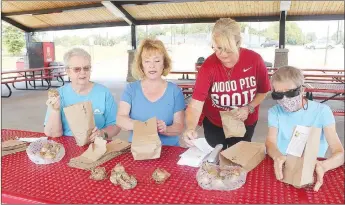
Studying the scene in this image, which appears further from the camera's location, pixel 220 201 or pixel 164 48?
pixel 164 48

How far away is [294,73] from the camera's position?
60.4 inches

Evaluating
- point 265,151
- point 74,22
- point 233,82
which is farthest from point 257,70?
point 74,22

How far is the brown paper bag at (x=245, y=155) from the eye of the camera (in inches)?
53.7

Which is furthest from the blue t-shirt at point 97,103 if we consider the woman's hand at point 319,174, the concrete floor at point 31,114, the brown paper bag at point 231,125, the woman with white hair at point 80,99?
the concrete floor at point 31,114

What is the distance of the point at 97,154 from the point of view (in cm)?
152

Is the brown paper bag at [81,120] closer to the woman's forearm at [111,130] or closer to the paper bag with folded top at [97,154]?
the paper bag with folded top at [97,154]

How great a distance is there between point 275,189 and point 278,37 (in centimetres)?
1067

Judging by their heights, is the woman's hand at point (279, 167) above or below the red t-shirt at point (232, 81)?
below

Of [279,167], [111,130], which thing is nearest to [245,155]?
[279,167]

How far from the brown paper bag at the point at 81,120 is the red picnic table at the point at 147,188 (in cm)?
25

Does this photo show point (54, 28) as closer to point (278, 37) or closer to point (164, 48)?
point (278, 37)

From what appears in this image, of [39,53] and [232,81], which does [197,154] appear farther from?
[39,53]

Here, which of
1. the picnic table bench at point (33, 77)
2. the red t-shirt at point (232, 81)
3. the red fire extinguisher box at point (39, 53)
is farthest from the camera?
Answer: the red fire extinguisher box at point (39, 53)

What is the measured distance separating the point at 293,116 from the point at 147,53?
2.92ft
